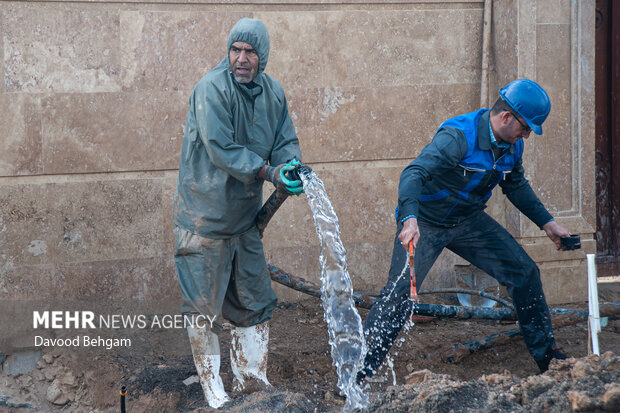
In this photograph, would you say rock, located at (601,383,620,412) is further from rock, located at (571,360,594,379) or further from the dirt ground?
rock, located at (571,360,594,379)

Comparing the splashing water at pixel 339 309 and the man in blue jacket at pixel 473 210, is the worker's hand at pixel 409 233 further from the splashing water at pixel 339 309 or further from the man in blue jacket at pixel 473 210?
the splashing water at pixel 339 309

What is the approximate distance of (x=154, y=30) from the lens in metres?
4.88

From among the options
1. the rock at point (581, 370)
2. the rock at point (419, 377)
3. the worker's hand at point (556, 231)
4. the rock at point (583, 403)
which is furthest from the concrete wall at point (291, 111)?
the rock at point (583, 403)

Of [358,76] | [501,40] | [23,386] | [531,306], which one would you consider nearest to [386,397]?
[531,306]

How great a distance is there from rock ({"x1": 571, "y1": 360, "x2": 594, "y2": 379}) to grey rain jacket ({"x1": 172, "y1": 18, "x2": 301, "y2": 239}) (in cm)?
173

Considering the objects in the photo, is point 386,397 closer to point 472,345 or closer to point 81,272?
point 472,345

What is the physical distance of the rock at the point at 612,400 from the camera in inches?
96.7

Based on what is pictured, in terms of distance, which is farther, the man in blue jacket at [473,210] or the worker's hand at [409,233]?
the man in blue jacket at [473,210]

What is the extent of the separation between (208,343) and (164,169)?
1.71 m

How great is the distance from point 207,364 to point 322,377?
0.94 meters

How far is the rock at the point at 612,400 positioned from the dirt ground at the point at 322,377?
18cm

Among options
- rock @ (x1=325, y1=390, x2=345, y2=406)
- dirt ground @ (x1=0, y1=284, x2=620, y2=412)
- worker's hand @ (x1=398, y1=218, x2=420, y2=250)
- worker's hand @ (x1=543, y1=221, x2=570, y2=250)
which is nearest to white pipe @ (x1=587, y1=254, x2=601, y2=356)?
dirt ground @ (x1=0, y1=284, x2=620, y2=412)

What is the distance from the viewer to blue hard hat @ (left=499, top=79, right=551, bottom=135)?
3.79 meters

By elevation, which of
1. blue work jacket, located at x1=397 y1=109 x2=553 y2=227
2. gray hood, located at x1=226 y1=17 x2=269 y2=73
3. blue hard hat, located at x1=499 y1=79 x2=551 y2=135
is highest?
gray hood, located at x1=226 y1=17 x2=269 y2=73
